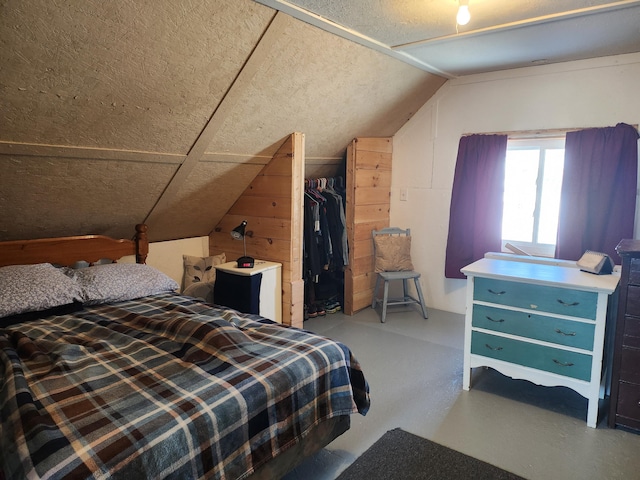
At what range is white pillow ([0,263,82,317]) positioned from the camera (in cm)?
234

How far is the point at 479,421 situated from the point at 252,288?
1.75 meters

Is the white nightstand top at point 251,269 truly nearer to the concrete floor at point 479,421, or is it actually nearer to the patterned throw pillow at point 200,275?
the patterned throw pillow at point 200,275

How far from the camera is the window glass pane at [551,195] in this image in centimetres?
384

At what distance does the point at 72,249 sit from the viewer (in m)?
3.10

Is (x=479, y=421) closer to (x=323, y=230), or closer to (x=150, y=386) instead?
(x=150, y=386)

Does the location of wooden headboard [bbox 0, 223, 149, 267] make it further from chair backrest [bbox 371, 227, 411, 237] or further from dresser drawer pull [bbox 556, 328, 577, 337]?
dresser drawer pull [bbox 556, 328, 577, 337]

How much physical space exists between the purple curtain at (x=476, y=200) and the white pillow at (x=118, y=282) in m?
2.60

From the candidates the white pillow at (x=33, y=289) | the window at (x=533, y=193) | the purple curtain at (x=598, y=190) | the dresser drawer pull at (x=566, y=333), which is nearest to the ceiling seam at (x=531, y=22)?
the purple curtain at (x=598, y=190)

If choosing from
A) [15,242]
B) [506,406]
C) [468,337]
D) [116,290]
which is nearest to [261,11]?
[116,290]

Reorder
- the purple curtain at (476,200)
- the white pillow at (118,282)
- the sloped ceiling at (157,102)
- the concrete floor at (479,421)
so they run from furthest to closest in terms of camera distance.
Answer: the purple curtain at (476,200) < the white pillow at (118,282) < the concrete floor at (479,421) < the sloped ceiling at (157,102)

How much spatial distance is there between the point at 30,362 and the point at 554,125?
392cm

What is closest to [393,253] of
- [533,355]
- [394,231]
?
[394,231]

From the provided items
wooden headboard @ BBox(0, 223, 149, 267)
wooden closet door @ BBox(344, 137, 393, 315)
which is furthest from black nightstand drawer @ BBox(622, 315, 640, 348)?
wooden headboard @ BBox(0, 223, 149, 267)

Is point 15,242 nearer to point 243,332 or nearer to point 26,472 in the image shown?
point 243,332
